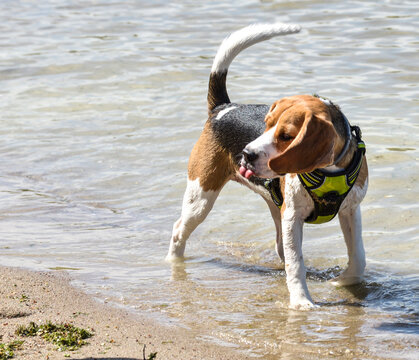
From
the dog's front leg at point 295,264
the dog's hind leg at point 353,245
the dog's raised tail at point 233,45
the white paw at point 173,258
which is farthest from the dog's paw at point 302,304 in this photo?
the dog's raised tail at point 233,45

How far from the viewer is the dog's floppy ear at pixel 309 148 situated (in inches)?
163

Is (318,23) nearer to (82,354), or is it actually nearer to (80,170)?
(80,170)

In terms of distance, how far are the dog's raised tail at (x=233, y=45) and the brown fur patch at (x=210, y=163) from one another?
13.4 inches

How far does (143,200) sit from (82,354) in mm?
3947

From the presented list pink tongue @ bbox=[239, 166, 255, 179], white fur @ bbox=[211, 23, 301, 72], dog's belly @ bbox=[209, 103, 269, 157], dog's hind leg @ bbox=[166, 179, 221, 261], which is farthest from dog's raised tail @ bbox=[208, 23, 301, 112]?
pink tongue @ bbox=[239, 166, 255, 179]

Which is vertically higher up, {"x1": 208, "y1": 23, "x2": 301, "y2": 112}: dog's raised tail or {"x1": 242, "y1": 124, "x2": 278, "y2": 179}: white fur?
{"x1": 208, "y1": 23, "x2": 301, "y2": 112}: dog's raised tail

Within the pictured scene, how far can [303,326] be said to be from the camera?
14.8 feet

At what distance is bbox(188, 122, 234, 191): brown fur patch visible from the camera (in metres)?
5.45

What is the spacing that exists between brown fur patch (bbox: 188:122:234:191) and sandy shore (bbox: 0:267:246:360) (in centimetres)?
122

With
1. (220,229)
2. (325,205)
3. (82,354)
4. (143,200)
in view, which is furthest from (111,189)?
(82,354)

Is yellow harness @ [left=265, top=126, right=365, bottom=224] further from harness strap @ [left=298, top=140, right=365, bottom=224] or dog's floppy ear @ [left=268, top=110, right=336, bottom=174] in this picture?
dog's floppy ear @ [left=268, top=110, right=336, bottom=174]

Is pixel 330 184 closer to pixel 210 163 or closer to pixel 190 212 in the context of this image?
pixel 210 163

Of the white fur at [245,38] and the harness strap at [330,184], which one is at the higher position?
the white fur at [245,38]

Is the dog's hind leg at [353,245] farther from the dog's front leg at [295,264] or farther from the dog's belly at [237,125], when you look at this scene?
the dog's belly at [237,125]
